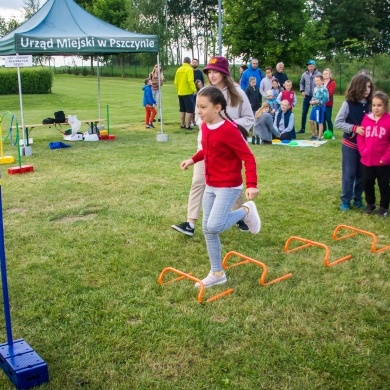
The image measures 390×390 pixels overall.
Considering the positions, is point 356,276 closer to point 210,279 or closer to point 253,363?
point 210,279

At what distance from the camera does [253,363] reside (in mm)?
3398

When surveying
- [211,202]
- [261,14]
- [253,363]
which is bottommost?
[253,363]

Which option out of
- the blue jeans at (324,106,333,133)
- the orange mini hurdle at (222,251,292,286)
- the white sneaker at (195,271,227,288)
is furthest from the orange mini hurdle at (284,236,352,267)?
the blue jeans at (324,106,333,133)

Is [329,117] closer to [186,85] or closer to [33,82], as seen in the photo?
[186,85]

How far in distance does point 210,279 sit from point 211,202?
0.68 metres

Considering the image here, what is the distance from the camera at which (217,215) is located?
173 inches

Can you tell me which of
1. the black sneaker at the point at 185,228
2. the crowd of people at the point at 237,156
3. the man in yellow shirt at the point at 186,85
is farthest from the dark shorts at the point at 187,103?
the black sneaker at the point at 185,228

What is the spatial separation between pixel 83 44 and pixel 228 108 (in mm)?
7568

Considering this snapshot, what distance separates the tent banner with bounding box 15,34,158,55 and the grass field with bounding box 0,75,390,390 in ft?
13.3

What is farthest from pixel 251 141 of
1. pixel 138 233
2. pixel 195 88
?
pixel 138 233

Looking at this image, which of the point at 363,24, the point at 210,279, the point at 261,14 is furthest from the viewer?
the point at 363,24

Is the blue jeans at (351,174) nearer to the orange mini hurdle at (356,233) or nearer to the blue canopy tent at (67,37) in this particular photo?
the orange mini hurdle at (356,233)

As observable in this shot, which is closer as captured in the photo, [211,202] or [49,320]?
[49,320]

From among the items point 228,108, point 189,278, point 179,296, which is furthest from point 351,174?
point 179,296
